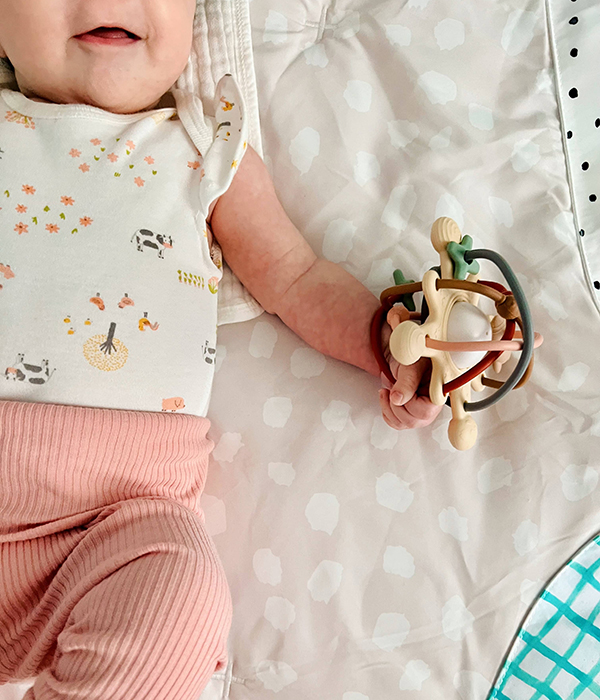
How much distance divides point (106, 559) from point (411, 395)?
409 mm

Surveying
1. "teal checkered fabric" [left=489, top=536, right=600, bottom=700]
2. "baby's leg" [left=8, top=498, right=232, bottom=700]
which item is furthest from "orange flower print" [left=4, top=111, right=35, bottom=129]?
"teal checkered fabric" [left=489, top=536, right=600, bottom=700]

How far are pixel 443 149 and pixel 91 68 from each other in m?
0.54

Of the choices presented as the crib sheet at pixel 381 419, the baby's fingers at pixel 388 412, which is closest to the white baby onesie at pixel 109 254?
the crib sheet at pixel 381 419

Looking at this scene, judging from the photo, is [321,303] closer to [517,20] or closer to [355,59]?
[355,59]

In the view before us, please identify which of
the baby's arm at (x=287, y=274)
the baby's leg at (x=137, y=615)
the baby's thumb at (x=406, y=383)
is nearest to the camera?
the baby's leg at (x=137, y=615)

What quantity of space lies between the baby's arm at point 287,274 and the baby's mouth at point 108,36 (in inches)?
9.2

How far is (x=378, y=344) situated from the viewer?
0.83 meters

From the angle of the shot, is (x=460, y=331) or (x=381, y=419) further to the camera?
(x=381, y=419)

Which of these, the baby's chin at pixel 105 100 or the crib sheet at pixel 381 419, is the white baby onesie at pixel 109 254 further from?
the crib sheet at pixel 381 419

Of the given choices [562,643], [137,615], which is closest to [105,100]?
[137,615]

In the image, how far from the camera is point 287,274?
93cm

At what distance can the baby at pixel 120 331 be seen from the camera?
2.21 ft

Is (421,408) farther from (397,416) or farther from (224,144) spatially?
(224,144)

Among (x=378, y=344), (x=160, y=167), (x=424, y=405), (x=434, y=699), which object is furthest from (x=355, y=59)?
(x=434, y=699)
